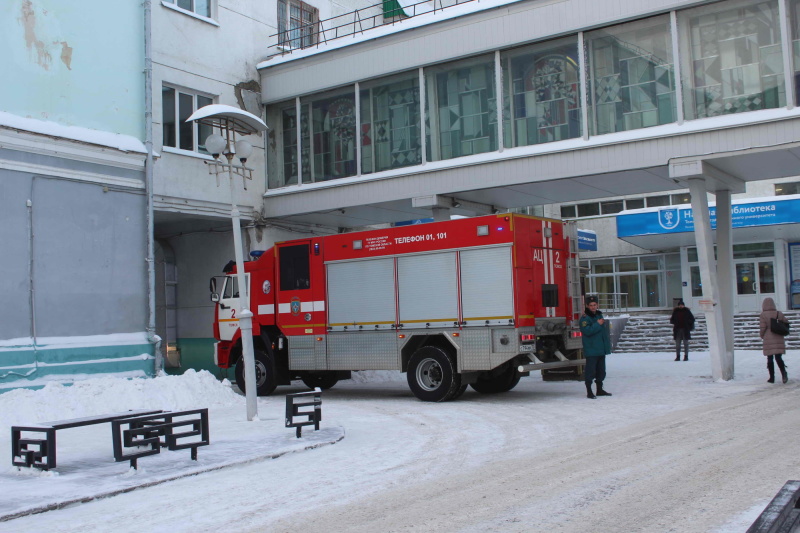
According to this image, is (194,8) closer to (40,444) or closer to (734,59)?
(734,59)

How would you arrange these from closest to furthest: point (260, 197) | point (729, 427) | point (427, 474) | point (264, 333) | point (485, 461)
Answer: point (427, 474) < point (485, 461) < point (729, 427) < point (264, 333) < point (260, 197)

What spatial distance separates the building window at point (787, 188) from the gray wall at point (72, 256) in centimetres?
2841

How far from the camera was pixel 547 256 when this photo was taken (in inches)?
595

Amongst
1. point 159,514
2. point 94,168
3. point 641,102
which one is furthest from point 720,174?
point 159,514

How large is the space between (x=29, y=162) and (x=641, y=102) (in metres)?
12.4

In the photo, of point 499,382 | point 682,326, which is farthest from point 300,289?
point 682,326

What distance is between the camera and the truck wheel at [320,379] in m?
18.0

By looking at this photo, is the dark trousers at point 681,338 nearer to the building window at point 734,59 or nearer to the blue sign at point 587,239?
the blue sign at point 587,239

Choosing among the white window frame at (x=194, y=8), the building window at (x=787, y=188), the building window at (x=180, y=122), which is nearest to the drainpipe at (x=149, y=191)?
the building window at (x=180, y=122)

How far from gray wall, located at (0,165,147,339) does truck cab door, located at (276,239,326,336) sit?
283cm

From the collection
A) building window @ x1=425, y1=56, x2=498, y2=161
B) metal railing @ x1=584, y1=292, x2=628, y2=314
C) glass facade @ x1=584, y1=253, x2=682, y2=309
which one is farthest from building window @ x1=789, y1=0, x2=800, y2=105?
metal railing @ x1=584, y1=292, x2=628, y2=314

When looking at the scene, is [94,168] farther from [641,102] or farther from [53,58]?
[641,102]

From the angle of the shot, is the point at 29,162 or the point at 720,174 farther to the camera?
the point at 720,174

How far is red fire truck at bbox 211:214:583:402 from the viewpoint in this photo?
1445 cm
